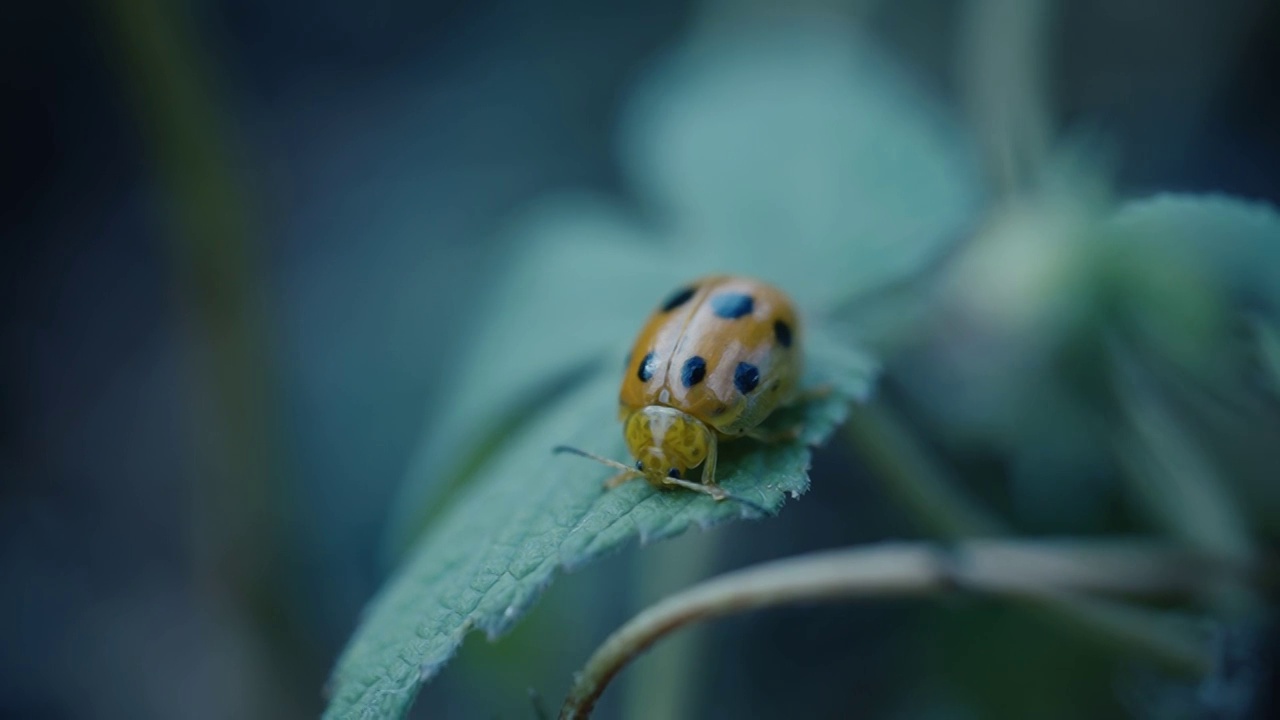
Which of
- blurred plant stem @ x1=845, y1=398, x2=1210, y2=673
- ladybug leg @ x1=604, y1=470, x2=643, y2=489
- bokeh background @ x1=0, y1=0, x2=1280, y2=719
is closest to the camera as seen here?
ladybug leg @ x1=604, y1=470, x2=643, y2=489

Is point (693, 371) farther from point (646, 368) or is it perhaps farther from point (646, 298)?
point (646, 298)

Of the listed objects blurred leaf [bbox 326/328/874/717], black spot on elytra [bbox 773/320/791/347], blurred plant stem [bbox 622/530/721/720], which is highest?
black spot on elytra [bbox 773/320/791/347]

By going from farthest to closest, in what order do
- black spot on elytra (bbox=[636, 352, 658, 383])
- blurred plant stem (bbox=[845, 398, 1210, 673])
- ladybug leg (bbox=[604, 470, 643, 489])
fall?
1. blurred plant stem (bbox=[845, 398, 1210, 673])
2. black spot on elytra (bbox=[636, 352, 658, 383])
3. ladybug leg (bbox=[604, 470, 643, 489])

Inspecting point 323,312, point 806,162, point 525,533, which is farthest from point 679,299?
point 323,312

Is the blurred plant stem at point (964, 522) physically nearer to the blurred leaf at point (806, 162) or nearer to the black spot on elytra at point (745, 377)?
the blurred leaf at point (806, 162)

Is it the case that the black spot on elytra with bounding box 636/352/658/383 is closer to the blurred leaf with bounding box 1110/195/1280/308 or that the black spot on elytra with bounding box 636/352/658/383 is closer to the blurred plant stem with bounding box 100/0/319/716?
the blurred leaf with bounding box 1110/195/1280/308

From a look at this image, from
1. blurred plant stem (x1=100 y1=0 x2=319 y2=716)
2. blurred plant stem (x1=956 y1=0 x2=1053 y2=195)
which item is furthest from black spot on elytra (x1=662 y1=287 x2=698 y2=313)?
blurred plant stem (x1=100 y1=0 x2=319 y2=716)

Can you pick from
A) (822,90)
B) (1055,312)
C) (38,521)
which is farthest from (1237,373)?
(38,521)

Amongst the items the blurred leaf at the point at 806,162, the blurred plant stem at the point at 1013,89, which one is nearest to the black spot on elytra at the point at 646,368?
the blurred leaf at the point at 806,162
